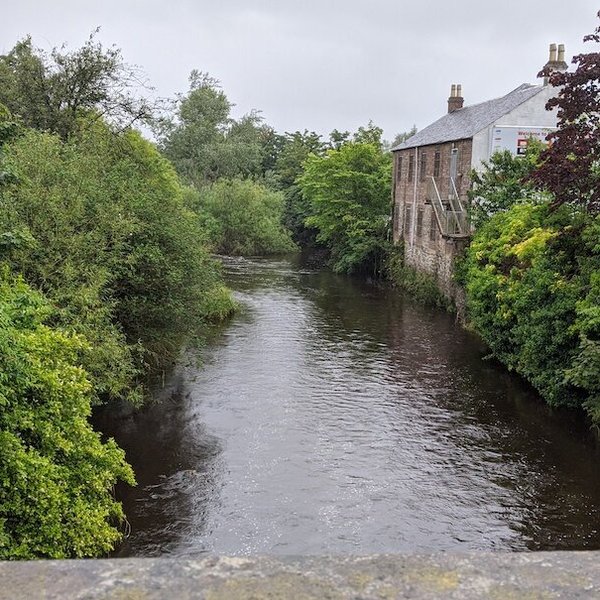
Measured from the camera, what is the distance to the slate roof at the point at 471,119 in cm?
3095

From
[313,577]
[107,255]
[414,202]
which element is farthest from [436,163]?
[313,577]

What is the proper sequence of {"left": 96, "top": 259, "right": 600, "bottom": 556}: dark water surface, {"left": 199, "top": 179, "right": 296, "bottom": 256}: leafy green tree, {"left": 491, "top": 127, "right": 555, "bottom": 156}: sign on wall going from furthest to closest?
{"left": 199, "top": 179, "right": 296, "bottom": 256}: leafy green tree → {"left": 491, "top": 127, "right": 555, "bottom": 156}: sign on wall → {"left": 96, "top": 259, "right": 600, "bottom": 556}: dark water surface

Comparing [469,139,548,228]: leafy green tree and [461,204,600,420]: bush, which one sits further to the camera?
[469,139,548,228]: leafy green tree

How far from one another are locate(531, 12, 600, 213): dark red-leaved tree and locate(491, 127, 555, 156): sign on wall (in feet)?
42.2

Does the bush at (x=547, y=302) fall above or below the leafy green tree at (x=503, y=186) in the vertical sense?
below

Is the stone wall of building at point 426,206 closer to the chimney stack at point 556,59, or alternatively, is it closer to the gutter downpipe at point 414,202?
the gutter downpipe at point 414,202

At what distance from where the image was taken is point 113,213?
16.2 m

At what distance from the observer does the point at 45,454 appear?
29.1ft

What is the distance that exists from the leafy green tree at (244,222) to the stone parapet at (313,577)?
167 ft

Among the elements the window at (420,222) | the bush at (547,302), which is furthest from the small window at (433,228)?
Result: the bush at (547,302)

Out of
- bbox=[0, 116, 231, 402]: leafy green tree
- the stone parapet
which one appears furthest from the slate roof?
the stone parapet

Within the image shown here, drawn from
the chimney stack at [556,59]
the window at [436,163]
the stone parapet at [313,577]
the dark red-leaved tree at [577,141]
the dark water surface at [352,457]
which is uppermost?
the chimney stack at [556,59]

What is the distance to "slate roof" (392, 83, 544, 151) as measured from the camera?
102 ft

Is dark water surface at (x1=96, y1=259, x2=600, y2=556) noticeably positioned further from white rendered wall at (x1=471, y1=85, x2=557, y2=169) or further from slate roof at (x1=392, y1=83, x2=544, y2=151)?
slate roof at (x1=392, y1=83, x2=544, y2=151)
